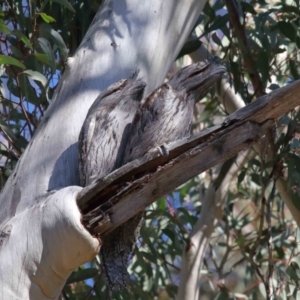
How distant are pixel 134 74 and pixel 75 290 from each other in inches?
73.5

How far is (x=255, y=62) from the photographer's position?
8.43 feet

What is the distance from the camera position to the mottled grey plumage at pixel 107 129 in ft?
4.80

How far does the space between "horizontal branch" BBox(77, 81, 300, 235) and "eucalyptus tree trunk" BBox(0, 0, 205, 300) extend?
41 mm

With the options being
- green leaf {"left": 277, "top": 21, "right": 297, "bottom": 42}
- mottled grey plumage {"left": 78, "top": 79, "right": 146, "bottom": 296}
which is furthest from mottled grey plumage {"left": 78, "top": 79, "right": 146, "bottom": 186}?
green leaf {"left": 277, "top": 21, "right": 297, "bottom": 42}

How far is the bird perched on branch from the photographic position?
148cm

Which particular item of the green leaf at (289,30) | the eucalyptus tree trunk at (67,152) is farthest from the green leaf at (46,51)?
the green leaf at (289,30)

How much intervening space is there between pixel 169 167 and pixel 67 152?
0.94 feet

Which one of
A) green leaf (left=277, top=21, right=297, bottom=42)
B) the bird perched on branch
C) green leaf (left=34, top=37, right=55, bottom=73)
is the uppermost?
green leaf (left=34, top=37, right=55, bottom=73)

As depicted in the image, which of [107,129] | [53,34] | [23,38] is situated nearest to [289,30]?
[53,34]

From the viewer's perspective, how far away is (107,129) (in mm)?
1528

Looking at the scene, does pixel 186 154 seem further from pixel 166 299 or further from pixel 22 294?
pixel 166 299

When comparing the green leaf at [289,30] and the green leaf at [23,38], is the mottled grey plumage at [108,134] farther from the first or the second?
the green leaf at [289,30]

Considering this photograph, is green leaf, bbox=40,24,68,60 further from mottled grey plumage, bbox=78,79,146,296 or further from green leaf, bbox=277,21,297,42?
green leaf, bbox=277,21,297,42

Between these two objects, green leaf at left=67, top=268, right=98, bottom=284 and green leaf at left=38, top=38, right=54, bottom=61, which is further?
green leaf at left=67, top=268, right=98, bottom=284
